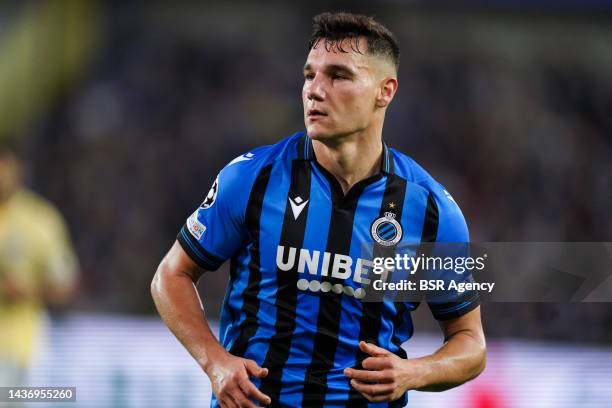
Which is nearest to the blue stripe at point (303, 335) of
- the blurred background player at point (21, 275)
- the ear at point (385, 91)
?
the ear at point (385, 91)

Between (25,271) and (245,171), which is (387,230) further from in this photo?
(25,271)

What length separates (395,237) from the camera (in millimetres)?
2818

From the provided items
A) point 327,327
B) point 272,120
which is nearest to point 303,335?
point 327,327

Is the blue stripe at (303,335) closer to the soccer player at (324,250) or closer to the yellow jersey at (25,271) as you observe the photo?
the soccer player at (324,250)

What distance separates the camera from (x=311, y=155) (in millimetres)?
2893

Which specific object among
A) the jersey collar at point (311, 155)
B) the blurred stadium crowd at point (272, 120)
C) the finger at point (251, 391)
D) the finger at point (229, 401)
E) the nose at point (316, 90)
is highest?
the blurred stadium crowd at point (272, 120)

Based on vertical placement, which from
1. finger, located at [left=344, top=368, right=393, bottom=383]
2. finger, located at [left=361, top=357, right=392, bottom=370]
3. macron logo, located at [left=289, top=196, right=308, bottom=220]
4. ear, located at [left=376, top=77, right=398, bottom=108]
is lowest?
finger, located at [left=344, top=368, right=393, bottom=383]

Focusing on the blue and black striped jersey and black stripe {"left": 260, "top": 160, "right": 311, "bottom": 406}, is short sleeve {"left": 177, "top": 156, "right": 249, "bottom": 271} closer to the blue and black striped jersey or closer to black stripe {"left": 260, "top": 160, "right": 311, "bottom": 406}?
the blue and black striped jersey

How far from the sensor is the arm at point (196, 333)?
247cm

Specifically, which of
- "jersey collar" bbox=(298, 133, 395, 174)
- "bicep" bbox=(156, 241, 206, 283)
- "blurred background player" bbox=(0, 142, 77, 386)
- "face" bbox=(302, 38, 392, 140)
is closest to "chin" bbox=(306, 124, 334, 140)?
"face" bbox=(302, 38, 392, 140)

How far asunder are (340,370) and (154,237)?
611cm

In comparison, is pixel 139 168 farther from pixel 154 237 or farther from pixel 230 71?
pixel 230 71

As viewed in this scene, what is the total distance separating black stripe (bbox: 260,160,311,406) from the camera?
2.68 meters

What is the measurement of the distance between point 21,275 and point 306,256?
3436 mm
